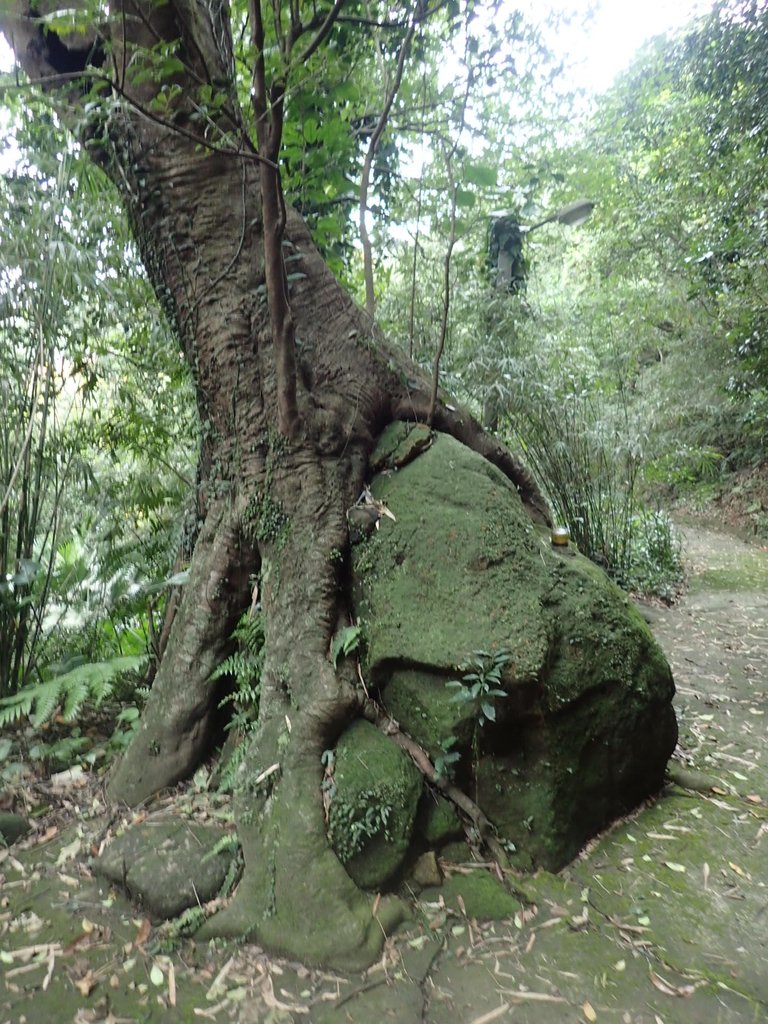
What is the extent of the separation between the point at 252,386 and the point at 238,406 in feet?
0.40

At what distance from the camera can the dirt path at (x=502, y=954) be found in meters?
1.74

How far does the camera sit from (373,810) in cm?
212

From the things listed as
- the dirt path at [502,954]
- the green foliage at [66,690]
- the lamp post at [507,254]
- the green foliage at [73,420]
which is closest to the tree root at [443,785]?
the dirt path at [502,954]

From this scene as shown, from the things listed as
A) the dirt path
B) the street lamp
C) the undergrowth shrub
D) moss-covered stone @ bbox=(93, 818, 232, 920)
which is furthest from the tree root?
the street lamp

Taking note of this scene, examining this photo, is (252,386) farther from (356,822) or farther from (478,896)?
(478,896)

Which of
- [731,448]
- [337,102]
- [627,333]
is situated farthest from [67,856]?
[731,448]

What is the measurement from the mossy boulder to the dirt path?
9.0 inches

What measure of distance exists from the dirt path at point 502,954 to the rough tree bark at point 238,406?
0.45 metres

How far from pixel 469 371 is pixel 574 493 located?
5.08ft

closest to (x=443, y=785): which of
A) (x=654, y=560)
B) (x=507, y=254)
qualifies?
(x=654, y=560)

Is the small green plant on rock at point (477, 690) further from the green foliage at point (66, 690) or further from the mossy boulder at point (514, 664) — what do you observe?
the green foliage at point (66, 690)

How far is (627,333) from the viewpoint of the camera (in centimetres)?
1146

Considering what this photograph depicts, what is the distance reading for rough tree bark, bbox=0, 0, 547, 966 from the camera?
251 cm

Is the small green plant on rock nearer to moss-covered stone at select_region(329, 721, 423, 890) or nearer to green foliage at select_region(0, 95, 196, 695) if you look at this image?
moss-covered stone at select_region(329, 721, 423, 890)
